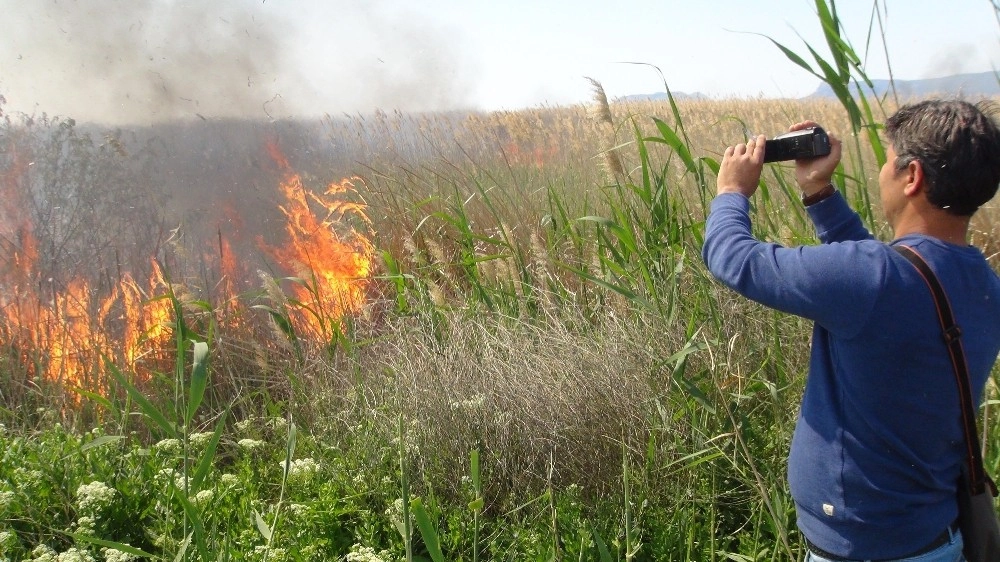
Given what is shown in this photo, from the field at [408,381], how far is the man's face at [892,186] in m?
0.84

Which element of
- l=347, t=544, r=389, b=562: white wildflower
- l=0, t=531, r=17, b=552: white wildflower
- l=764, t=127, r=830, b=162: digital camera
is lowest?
l=347, t=544, r=389, b=562: white wildflower

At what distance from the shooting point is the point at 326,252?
547cm

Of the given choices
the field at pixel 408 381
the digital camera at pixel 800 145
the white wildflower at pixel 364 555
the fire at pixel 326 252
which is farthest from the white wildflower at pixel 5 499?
the digital camera at pixel 800 145

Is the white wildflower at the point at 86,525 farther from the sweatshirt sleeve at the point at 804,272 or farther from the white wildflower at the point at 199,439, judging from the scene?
the sweatshirt sleeve at the point at 804,272

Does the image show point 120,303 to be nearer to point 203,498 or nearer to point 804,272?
point 203,498

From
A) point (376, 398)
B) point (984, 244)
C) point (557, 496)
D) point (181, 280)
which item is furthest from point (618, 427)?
point (181, 280)

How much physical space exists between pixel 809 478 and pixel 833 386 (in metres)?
0.20

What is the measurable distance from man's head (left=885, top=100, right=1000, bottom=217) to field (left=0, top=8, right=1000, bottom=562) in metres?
0.92

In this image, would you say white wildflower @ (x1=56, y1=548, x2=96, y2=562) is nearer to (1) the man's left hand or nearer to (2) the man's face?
(1) the man's left hand

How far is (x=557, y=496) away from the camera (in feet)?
9.50

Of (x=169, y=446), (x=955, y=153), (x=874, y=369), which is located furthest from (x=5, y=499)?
(x=955, y=153)

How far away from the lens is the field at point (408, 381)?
8.95 feet

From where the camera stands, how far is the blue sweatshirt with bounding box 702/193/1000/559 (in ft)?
5.22

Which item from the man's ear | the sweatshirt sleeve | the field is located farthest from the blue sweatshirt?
the field
